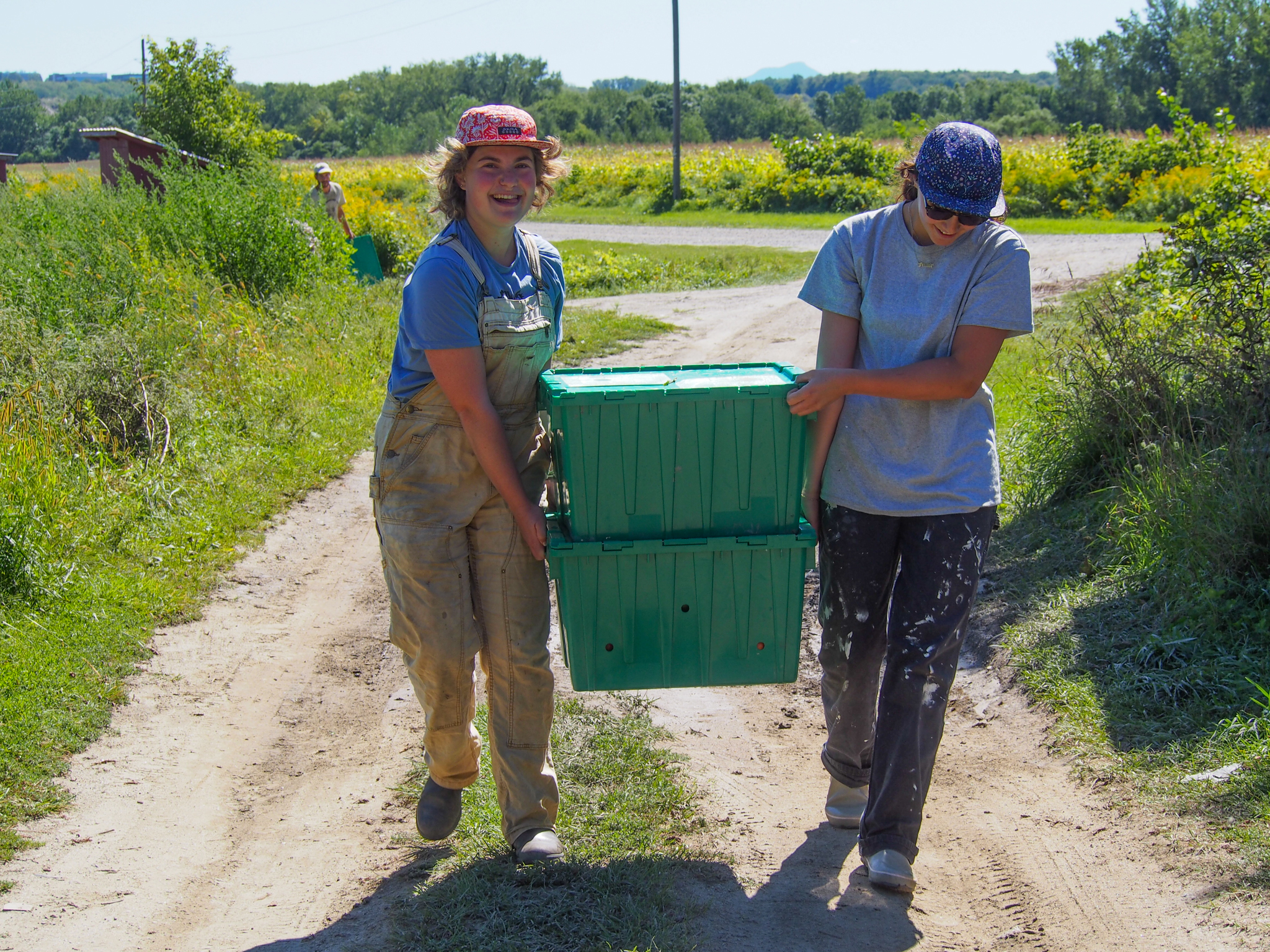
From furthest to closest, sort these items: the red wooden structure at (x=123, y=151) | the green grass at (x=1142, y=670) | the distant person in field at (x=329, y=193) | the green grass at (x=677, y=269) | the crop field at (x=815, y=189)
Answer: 1. the crop field at (x=815, y=189)
2. the green grass at (x=677, y=269)
3. the red wooden structure at (x=123, y=151)
4. the distant person in field at (x=329, y=193)
5. the green grass at (x=1142, y=670)

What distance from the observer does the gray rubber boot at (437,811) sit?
3.17 metres

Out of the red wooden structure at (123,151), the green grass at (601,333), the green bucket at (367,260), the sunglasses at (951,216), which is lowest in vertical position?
the green grass at (601,333)

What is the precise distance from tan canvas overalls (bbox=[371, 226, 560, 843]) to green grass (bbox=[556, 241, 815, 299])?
12550mm

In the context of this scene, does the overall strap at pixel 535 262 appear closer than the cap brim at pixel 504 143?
No

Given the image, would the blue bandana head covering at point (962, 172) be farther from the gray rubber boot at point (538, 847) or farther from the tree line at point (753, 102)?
the tree line at point (753, 102)

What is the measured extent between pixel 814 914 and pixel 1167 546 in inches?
105

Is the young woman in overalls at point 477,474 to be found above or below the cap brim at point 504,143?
below

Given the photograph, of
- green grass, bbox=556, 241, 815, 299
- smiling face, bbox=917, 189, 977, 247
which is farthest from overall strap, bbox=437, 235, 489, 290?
green grass, bbox=556, 241, 815, 299

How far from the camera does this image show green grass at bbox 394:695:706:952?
9.05 feet

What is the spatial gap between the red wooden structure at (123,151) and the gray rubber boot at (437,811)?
44.5ft

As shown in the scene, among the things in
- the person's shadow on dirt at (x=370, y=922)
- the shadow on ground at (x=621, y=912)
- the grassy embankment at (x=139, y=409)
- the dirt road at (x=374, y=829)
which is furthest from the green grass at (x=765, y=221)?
the person's shadow on dirt at (x=370, y=922)

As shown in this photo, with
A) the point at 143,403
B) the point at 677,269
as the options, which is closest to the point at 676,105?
the point at 677,269

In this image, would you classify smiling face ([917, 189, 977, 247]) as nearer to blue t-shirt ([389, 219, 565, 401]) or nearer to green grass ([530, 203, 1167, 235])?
blue t-shirt ([389, 219, 565, 401])

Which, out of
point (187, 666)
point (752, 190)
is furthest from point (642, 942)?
point (752, 190)
